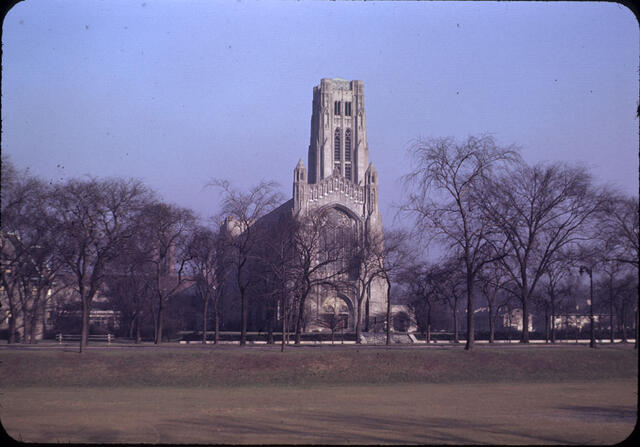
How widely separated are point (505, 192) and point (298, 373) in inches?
610

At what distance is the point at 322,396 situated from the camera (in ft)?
79.2

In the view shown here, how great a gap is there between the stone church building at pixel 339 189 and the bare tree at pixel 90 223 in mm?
26766

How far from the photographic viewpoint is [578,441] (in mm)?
14344

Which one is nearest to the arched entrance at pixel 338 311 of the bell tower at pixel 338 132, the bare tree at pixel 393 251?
the bare tree at pixel 393 251

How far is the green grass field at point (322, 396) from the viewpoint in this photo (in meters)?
15.6

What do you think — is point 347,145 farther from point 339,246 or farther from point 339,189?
point 339,246

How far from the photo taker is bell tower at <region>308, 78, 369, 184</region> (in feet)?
336

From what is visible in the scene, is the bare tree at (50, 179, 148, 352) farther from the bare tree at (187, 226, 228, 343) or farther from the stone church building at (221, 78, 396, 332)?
the stone church building at (221, 78, 396, 332)

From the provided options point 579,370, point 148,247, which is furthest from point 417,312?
point 579,370

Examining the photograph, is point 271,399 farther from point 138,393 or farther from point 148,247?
point 148,247

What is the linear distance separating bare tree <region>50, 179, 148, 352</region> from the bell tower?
6576 cm

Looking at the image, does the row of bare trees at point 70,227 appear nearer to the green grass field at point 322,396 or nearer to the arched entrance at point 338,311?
the green grass field at point 322,396

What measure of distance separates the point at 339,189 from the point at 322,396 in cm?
6382

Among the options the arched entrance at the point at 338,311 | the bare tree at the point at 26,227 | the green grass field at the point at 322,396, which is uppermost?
the bare tree at the point at 26,227
